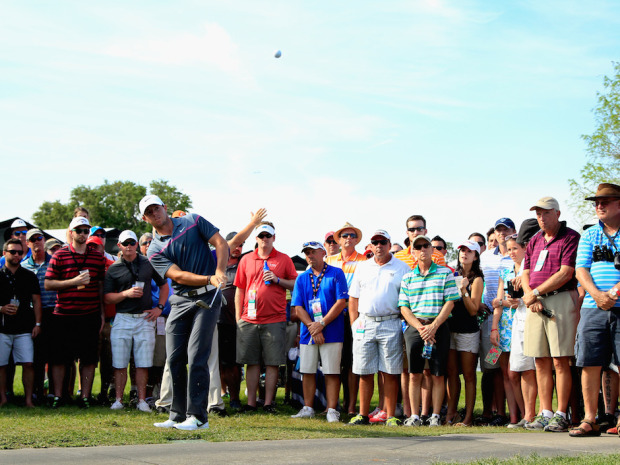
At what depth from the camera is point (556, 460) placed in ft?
17.2

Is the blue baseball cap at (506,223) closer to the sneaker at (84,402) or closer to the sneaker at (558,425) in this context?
the sneaker at (558,425)

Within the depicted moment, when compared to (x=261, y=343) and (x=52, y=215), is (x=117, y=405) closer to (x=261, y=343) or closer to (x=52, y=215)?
(x=261, y=343)

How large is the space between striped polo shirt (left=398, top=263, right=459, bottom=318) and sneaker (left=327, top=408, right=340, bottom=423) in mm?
1595

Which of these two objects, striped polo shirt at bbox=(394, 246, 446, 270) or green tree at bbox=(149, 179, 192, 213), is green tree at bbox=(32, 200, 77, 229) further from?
striped polo shirt at bbox=(394, 246, 446, 270)

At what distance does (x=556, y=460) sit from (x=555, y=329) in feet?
8.61

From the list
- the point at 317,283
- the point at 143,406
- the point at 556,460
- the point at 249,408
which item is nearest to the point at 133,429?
the point at 143,406

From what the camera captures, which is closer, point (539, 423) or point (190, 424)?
point (190, 424)

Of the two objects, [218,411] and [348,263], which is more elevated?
[348,263]

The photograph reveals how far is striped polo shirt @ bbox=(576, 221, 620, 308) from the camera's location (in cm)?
704

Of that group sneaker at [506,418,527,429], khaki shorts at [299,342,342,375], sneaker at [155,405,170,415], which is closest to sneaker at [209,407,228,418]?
sneaker at [155,405,170,415]

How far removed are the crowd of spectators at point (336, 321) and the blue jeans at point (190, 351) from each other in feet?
0.05

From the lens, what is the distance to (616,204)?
7.15 m

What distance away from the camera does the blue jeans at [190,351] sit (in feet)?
23.4

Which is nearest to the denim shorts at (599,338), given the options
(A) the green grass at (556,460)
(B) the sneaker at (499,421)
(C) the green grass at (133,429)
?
(C) the green grass at (133,429)
